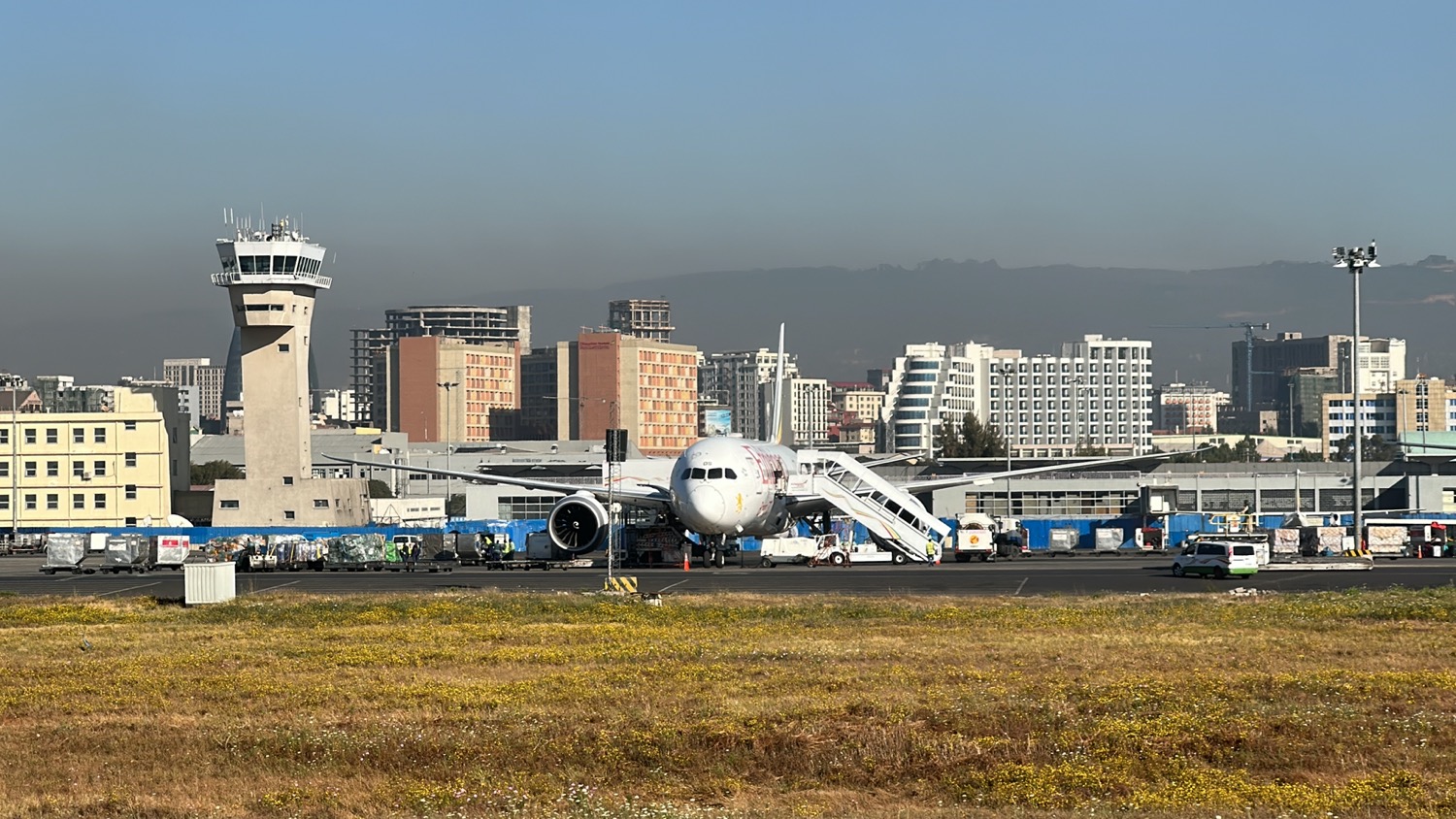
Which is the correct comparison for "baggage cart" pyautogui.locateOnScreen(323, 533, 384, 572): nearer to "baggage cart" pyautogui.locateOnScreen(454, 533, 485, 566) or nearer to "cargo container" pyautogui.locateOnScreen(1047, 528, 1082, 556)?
"baggage cart" pyautogui.locateOnScreen(454, 533, 485, 566)

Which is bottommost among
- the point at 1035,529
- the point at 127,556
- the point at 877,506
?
the point at 127,556

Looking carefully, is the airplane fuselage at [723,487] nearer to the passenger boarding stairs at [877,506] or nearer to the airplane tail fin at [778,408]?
the passenger boarding stairs at [877,506]

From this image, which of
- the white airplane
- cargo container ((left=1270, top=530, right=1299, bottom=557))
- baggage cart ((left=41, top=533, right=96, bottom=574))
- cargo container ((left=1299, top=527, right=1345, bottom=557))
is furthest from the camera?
baggage cart ((left=41, top=533, right=96, bottom=574))

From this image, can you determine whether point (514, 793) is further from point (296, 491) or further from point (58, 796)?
point (296, 491)

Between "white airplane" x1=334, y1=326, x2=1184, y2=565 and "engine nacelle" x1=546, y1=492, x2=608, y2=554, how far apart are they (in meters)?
0.05

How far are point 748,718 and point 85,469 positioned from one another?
114m

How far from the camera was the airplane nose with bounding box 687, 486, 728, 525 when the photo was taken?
2842 inches

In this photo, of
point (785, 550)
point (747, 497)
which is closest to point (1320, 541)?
point (785, 550)

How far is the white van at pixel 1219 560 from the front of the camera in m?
64.9

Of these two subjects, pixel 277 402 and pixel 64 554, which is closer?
pixel 64 554

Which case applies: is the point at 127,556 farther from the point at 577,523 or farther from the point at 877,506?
the point at 877,506

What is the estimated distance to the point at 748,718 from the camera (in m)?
27.5

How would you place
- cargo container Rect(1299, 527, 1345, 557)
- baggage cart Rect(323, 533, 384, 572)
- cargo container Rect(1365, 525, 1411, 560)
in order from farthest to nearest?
baggage cart Rect(323, 533, 384, 572) → cargo container Rect(1365, 525, 1411, 560) → cargo container Rect(1299, 527, 1345, 557)

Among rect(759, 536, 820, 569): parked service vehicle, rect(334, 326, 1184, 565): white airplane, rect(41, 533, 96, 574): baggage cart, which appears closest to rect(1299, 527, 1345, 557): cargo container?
rect(334, 326, 1184, 565): white airplane
